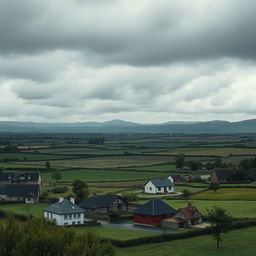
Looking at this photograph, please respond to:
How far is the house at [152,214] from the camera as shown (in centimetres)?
6303

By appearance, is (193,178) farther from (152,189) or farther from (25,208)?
(25,208)

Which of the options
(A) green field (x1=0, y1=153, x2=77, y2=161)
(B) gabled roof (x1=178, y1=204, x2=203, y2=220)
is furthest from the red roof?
(A) green field (x1=0, y1=153, x2=77, y2=161)

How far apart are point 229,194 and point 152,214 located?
30934 mm

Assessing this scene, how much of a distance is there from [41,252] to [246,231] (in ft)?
107

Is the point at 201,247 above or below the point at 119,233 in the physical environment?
above

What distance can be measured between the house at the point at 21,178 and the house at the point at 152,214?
1865 inches

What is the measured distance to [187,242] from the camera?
50.4m

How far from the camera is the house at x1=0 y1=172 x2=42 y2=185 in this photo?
10641 centimetres

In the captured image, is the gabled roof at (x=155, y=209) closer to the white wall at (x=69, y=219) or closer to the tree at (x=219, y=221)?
the white wall at (x=69, y=219)

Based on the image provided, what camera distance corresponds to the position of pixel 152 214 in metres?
62.7

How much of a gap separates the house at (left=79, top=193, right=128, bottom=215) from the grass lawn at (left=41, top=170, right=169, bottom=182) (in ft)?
120

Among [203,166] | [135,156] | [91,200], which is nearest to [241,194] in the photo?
[91,200]

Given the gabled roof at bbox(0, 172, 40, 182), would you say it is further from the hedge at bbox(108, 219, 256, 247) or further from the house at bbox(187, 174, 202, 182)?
the hedge at bbox(108, 219, 256, 247)

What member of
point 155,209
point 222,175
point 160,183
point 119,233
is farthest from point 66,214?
point 222,175
